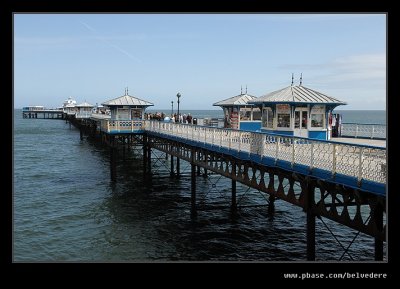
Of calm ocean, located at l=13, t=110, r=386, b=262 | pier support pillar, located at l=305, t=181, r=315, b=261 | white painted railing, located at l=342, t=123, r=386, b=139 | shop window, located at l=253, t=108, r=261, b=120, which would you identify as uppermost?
shop window, located at l=253, t=108, r=261, b=120

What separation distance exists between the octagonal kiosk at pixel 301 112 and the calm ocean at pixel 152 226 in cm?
491

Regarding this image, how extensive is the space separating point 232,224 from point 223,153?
421 centimetres

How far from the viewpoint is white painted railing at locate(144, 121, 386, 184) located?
36.0ft

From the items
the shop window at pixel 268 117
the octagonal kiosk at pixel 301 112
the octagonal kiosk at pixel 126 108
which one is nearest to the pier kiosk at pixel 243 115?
the shop window at pixel 268 117

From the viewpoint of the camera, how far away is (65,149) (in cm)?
5806

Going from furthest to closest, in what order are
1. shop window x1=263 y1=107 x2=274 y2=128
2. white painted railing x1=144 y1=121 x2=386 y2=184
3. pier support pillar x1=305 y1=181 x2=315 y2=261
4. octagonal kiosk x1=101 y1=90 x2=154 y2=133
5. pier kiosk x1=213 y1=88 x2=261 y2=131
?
octagonal kiosk x1=101 y1=90 x2=154 y2=133, pier kiosk x1=213 y1=88 x2=261 y2=131, shop window x1=263 y1=107 x2=274 y2=128, pier support pillar x1=305 y1=181 x2=315 y2=261, white painted railing x1=144 y1=121 x2=386 y2=184

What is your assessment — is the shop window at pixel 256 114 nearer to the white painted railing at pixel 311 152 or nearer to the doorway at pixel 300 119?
the white painted railing at pixel 311 152

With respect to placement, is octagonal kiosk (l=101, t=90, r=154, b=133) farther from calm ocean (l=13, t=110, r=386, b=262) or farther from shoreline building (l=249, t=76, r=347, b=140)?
shoreline building (l=249, t=76, r=347, b=140)

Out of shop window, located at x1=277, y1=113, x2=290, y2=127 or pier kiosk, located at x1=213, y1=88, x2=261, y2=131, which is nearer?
shop window, located at x1=277, y1=113, x2=290, y2=127

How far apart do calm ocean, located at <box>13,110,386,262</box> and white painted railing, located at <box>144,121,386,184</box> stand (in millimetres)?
4254

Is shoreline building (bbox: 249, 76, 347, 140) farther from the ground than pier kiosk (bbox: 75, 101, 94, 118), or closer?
closer

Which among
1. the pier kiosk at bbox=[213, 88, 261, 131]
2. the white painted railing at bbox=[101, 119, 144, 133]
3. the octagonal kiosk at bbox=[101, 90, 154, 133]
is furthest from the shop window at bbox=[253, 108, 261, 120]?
the octagonal kiosk at bbox=[101, 90, 154, 133]
